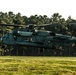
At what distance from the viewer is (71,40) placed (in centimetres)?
6188

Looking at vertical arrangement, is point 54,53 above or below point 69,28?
below

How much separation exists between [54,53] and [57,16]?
223ft

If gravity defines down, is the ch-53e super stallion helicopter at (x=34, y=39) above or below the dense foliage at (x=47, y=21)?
below

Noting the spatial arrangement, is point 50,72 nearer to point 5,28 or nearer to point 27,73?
point 27,73

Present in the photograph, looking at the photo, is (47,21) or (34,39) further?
(47,21)

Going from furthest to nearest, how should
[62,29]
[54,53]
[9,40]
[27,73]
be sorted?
[62,29]
[54,53]
[9,40]
[27,73]

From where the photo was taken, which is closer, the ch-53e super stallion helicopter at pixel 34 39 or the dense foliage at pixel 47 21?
the ch-53e super stallion helicopter at pixel 34 39

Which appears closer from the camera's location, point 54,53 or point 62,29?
point 54,53

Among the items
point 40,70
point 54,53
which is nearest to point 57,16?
point 54,53

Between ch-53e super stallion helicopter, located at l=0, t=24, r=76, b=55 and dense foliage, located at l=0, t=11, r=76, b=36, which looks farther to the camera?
dense foliage, located at l=0, t=11, r=76, b=36

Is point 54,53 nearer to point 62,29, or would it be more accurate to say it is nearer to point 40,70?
point 62,29

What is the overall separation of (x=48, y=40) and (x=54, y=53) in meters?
31.1

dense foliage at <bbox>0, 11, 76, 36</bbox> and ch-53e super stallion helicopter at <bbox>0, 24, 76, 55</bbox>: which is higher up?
dense foliage at <bbox>0, 11, 76, 36</bbox>

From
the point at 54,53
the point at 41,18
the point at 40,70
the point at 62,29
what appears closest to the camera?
the point at 40,70
